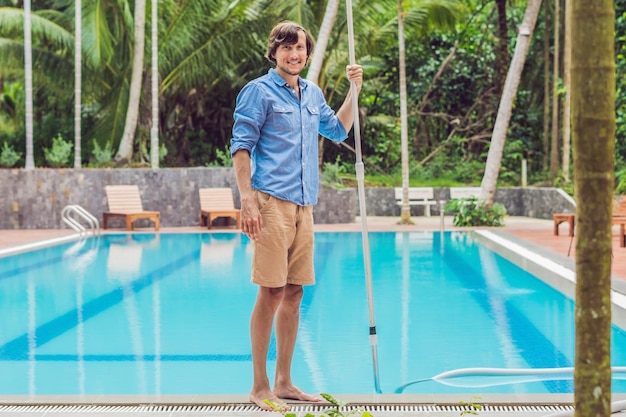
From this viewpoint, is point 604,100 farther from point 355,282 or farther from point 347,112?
point 355,282

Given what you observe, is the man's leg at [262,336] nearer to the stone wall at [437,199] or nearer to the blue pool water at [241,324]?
the blue pool water at [241,324]

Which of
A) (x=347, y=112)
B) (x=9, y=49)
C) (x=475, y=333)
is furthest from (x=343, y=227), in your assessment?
(x=347, y=112)

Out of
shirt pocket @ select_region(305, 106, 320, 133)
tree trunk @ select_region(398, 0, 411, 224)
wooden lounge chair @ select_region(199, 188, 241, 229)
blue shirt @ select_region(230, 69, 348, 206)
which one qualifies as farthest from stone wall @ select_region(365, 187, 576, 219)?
blue shirt @ select_region(230, 69, 348, 206)

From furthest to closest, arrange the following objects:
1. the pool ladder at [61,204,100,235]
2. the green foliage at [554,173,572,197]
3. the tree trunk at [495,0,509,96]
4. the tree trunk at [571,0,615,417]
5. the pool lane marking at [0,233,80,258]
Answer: the tree trunk at [495,0,509,96], the green foliage at [554,173,572,197], the pool ladder at [61,204,100,235], the pool lane marking at [0,233,80,258], the tree trunk at [571,0,615,417]

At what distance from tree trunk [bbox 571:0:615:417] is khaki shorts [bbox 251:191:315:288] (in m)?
1.70

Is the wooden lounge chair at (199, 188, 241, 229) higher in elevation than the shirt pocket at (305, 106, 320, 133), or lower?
lower

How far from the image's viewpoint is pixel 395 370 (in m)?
5.04

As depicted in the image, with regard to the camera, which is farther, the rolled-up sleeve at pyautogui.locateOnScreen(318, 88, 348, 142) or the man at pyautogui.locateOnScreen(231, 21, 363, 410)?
the rolled-up sleeve at pyautogui.locateOnScreen(318, 88, 348, 142)

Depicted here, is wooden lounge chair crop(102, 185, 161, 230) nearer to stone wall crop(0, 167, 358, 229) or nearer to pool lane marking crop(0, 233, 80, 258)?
stone wall crop(0, 167, 358, 229)

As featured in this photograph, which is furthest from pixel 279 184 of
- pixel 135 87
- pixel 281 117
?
pixel 135 87

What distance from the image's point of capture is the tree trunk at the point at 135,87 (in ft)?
62.3

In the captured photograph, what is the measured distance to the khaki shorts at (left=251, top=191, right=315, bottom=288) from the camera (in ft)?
11.8

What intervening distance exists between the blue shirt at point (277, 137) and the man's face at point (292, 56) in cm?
6

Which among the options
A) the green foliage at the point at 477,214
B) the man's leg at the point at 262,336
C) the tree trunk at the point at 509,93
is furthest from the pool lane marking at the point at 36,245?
the man's leg at the point at 262,336
